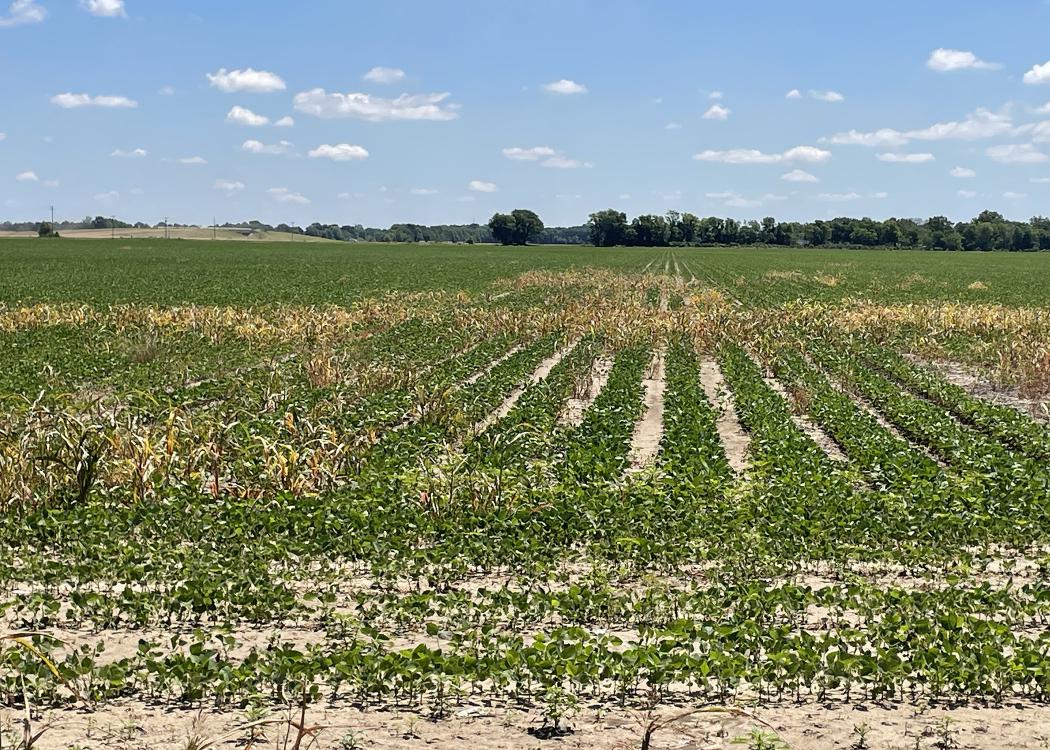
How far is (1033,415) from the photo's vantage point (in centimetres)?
1638

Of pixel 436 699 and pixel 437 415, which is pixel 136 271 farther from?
pixel 436 699

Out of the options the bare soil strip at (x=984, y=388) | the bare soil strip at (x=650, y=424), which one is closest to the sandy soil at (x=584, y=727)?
the bare soil strip at (x=650, y=424)

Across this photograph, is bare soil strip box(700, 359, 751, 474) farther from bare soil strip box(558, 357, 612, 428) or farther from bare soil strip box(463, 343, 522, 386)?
bare soil strip box(463, 343, 522, 386)

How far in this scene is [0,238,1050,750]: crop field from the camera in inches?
228

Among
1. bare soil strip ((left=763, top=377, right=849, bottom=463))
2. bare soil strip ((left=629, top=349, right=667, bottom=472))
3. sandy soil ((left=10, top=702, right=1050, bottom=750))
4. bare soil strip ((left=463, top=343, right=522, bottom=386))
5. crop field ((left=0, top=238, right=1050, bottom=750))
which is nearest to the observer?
sandy soil ((left=10, top=702, right=1050, bottom=750))

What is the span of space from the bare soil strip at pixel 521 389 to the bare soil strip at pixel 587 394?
765 millimetres

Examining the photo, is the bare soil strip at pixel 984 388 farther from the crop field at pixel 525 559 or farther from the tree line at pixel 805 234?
the tree line at pixel 805 234

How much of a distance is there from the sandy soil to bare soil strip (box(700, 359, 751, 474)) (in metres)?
5.96

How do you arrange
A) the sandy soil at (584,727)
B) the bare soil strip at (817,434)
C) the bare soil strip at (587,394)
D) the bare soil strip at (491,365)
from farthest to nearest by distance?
the bare soil strip at (491,365) → the bare soil strip at (587,394) → the bare soil strip at (817,434) → the sandy soil at (584,727)

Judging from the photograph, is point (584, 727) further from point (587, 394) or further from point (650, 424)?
point (587, 394)

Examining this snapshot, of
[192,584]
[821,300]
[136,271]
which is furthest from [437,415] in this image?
[136,271]

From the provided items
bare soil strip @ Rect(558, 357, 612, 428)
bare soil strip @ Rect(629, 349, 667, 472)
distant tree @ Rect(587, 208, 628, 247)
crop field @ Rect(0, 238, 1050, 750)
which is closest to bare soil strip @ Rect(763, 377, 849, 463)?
crop field @ Rect(0, 238, 1050, 750)

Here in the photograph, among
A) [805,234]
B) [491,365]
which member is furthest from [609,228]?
[491,365]

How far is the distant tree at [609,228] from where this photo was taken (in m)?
191
